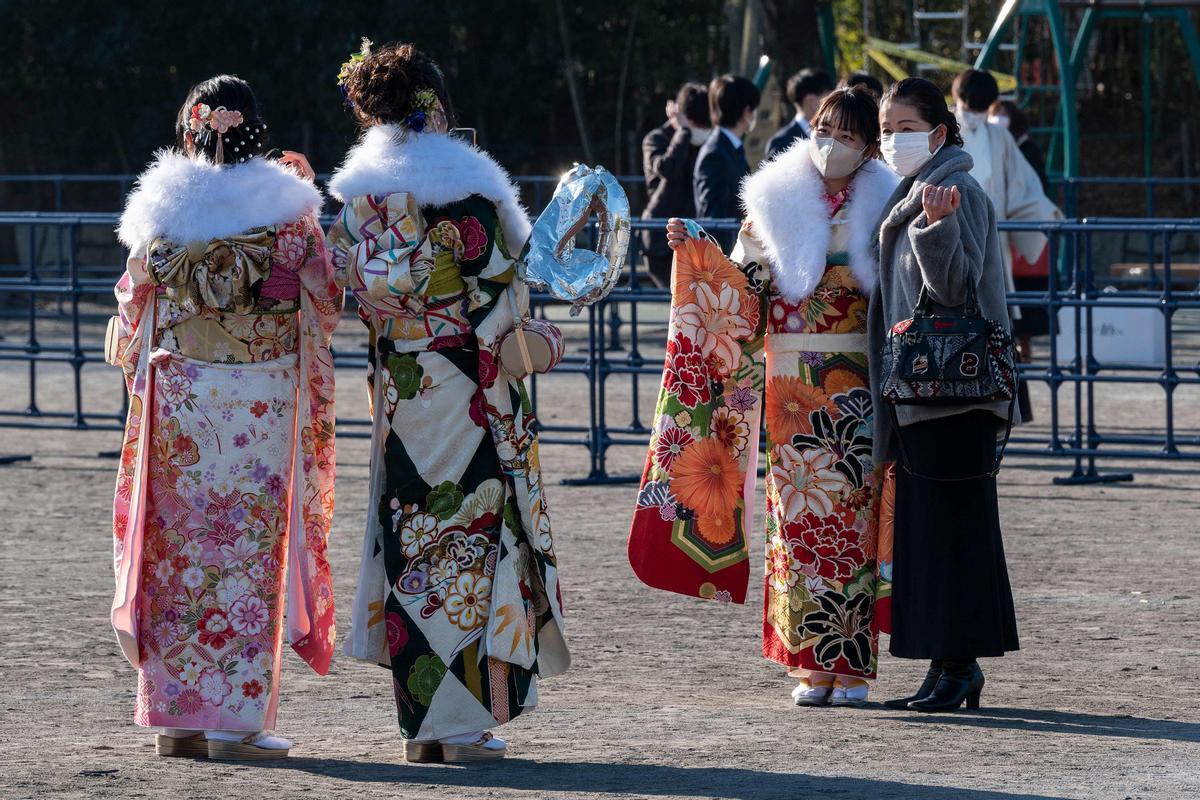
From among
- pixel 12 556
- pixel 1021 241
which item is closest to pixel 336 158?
pixel 1021 241

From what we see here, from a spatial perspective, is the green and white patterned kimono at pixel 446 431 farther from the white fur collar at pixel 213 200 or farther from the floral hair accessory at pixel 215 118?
the floral hair accessory at pixel 215 118

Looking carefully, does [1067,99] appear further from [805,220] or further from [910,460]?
[910,460]

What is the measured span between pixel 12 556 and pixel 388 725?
3191 millimetres

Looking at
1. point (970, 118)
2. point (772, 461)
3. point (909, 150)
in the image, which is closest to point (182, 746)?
point (772, 461)

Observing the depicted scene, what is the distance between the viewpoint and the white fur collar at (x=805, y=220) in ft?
18.9

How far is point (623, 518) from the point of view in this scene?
923 cm

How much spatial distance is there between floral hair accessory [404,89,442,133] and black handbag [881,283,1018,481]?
132 centimetres

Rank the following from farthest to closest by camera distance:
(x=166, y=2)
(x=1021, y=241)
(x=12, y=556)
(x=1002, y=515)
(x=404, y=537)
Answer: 1. (x=166, y=2)
2. (x=1021, y=241)
3. (x=1002, y=515)
4. (x=12, y=556)
5. (x=404, y=537)

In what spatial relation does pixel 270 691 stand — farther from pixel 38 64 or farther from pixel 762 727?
pixel 38 64

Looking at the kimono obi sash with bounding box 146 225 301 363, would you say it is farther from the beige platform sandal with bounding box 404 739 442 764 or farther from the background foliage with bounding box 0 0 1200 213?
the background foliage with bounding box 0 0 1200 213

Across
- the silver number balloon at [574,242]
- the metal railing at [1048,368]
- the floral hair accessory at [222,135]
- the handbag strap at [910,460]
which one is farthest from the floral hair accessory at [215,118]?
the metal railing at [1048,368]

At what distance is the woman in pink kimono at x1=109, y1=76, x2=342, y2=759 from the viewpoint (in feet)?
17.1

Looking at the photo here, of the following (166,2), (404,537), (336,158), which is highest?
(166,2)

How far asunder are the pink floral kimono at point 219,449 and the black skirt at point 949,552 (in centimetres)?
157
